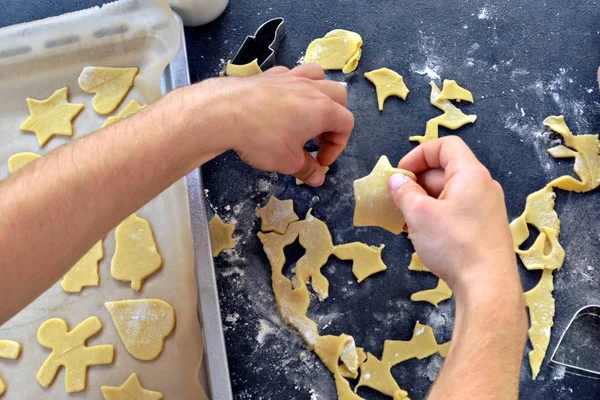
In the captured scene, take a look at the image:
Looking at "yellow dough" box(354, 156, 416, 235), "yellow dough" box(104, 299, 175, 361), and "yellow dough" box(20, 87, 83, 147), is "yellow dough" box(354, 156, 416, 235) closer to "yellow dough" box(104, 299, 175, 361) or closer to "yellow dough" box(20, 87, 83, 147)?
"yellow dough" box(104, 299, 175, 361)

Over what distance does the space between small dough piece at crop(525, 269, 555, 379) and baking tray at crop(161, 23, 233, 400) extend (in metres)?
0.50

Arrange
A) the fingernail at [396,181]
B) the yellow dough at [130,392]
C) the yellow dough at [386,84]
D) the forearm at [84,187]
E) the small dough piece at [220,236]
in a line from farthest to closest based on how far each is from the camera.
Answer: the yellow dough at [386,84] < the small dough piece at [220,236] < the yellow dough at [130,392] < the fingernail at [396,181] < the forearm at [84,187]

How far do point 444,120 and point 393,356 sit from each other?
454 millimetres

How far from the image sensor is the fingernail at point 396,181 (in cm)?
83

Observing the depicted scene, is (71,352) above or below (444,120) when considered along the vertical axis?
below

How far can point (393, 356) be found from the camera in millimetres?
1000

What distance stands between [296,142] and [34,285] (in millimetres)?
385

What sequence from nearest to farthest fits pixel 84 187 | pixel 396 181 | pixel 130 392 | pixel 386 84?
pixel 84 187 → pixel 396 181 → pixel 130 392 → pixel 386 84

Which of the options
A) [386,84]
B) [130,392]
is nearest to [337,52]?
[386,84]

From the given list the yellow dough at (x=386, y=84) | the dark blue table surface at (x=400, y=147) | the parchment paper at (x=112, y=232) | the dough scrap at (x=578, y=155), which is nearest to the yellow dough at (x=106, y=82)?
the parchment paper at (x=112, y=232)

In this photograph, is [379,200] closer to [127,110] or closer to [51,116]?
[127,110]

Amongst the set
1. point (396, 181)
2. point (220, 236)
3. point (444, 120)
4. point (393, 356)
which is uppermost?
point (396, 181)

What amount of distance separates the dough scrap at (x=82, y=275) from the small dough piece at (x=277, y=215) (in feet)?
0.94

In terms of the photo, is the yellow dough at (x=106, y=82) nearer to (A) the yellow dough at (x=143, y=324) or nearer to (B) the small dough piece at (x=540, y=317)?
(A) the yellow dough at (x=143, y=324)
